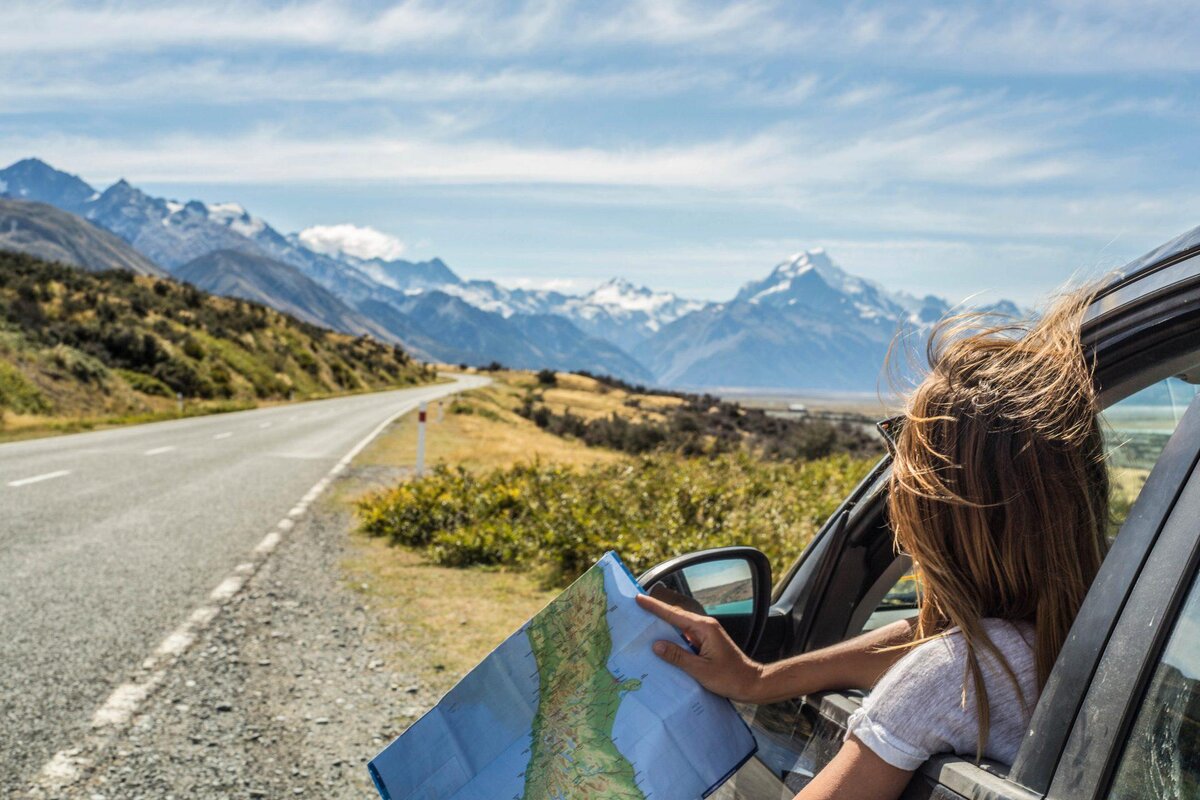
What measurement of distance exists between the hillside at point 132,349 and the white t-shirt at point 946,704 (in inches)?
1033

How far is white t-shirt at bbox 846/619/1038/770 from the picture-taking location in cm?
133

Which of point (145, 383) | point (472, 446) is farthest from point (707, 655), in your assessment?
point (145, 383)

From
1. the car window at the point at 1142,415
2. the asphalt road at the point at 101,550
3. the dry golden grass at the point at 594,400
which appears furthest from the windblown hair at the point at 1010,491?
the dry golden grass at the point at 594,400

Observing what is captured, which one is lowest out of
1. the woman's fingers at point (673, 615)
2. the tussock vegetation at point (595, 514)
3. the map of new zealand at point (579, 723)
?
the tussock vegetation at point (595, 514)

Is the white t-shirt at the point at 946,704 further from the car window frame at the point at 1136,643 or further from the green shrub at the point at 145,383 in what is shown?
the green shrub at the point at 145,383

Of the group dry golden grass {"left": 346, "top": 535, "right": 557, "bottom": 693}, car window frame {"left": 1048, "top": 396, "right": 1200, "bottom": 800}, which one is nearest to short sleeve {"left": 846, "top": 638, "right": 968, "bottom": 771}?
car window frame {"left": 1048, "top": 396, "right": 1200, "bottom": 800}

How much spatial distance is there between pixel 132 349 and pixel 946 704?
133 feet

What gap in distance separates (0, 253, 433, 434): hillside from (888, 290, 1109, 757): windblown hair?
26193 millimetres

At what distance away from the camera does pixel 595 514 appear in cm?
910

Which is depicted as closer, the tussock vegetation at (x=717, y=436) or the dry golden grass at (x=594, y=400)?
the tussock vegetation at (x=717, y=436)

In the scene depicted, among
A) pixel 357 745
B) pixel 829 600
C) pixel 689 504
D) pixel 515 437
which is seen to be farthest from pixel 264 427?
pixel 829 600

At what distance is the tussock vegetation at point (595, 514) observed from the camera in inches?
332

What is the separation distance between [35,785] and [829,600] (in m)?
3.39

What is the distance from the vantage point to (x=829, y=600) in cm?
229
